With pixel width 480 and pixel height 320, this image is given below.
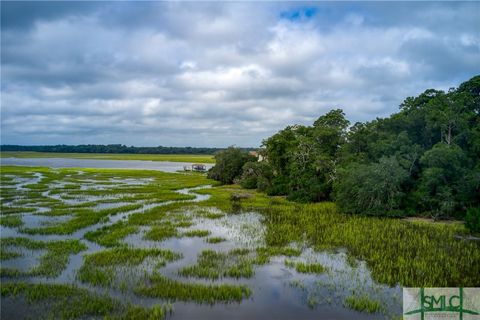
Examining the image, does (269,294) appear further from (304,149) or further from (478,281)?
(304,149)

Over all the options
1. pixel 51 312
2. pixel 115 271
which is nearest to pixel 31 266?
pixel 115 271

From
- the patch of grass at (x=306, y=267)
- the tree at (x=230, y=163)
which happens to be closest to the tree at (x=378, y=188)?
the patch of grass at (x=306, y=267)

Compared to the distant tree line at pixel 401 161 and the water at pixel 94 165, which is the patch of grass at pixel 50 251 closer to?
the distant tree line at pixel 401 161

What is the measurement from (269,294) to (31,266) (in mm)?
10017

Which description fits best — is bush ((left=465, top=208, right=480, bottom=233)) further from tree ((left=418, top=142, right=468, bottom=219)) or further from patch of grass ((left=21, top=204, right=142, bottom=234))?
patch of grass ((left=21, top=204, right=142, bottom=234))

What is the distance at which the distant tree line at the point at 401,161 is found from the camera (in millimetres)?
24219

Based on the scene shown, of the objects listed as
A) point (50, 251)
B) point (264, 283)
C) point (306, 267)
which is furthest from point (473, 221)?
point (50, 251)

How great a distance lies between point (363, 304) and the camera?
1057 cm

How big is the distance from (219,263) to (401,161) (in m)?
19.7

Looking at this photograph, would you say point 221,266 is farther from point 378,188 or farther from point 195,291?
point 378,188

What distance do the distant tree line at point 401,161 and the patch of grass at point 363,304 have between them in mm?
14022

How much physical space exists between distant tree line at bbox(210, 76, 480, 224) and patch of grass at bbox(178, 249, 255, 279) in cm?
1459

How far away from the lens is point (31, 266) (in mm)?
13297

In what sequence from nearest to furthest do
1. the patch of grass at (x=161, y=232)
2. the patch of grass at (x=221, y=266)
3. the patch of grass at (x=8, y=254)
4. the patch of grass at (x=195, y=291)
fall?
the patch of grass at (x=195, y=291) → the patch of grass at (x=221, y=266) → the patch of grass at (x=8, y=254) → the patch of grass at (x=161, y=232)
